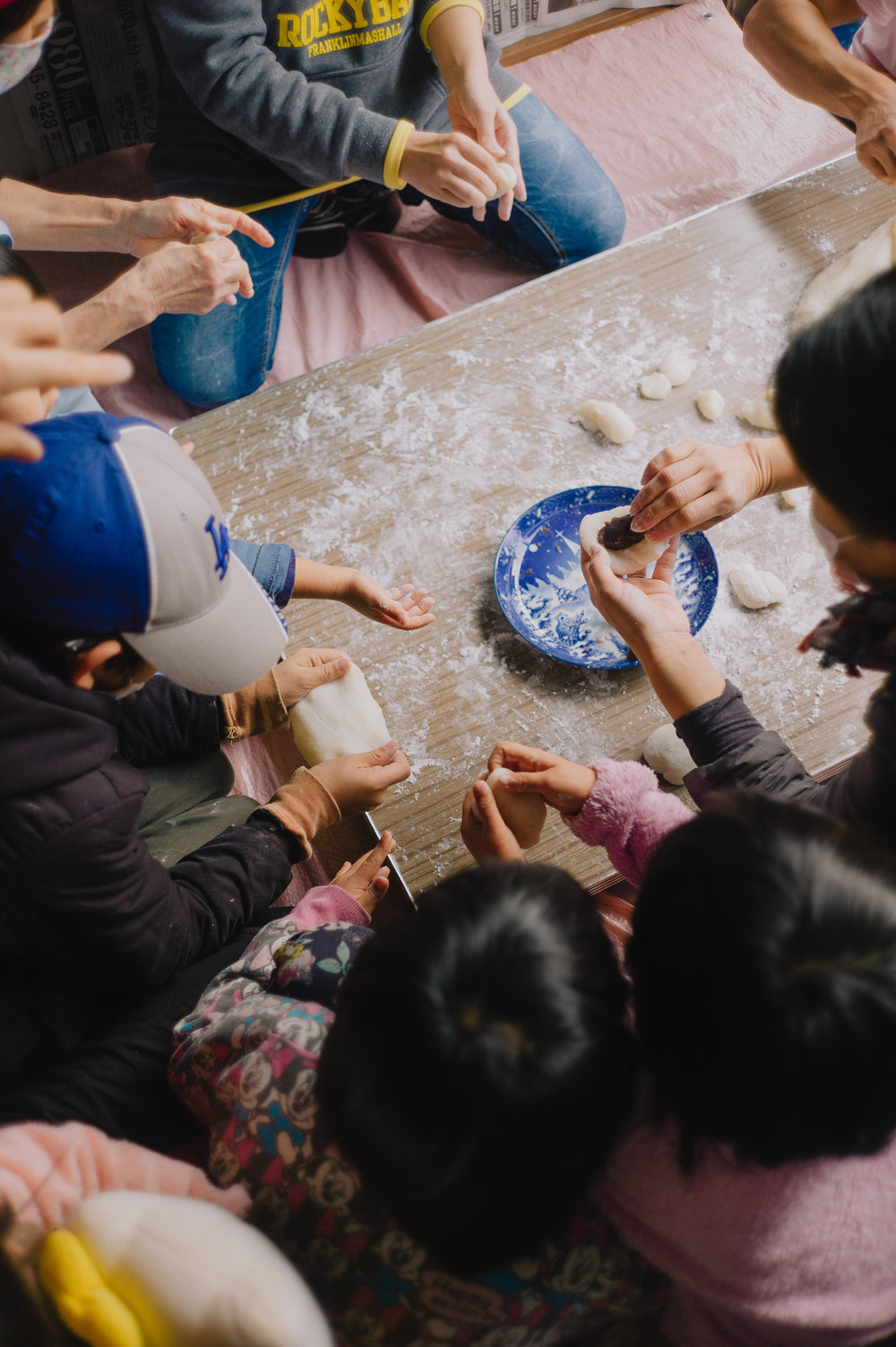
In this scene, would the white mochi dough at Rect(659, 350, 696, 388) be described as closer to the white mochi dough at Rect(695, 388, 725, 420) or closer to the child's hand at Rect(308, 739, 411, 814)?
the white mochi dough at Rect(695, 388, 725, 420)

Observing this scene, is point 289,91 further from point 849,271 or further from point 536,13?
point 536,13

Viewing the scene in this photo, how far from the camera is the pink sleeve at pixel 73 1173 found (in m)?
0.70

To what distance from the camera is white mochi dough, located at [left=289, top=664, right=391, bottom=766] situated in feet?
3.92

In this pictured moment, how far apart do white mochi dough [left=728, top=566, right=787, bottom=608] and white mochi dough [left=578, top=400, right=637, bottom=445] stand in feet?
0.97

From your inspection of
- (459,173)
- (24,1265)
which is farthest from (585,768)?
(459,173)

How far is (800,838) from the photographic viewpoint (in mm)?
658

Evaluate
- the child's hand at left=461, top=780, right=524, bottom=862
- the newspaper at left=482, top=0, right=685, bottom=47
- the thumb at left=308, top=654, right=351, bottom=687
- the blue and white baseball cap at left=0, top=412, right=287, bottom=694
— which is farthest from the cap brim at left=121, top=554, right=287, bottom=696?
the newspaper at left=482, top=0, right=685, bottom=47

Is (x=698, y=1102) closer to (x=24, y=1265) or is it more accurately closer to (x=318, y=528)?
(x=24, y=1265)

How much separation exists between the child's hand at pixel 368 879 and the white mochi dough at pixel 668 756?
389 millimetres

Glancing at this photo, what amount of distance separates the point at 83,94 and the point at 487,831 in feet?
7.02

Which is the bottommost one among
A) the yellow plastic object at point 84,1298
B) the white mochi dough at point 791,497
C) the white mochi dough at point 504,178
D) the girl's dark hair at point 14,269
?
the yellow plastic object at point 84,1298

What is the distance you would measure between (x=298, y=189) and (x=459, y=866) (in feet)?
4.85

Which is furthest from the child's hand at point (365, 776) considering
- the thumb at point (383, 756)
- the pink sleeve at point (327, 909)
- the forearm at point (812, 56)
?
the forearm at point (812, 56)

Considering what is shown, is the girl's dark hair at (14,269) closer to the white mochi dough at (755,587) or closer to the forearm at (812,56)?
the white mochi dough at (755,587)
